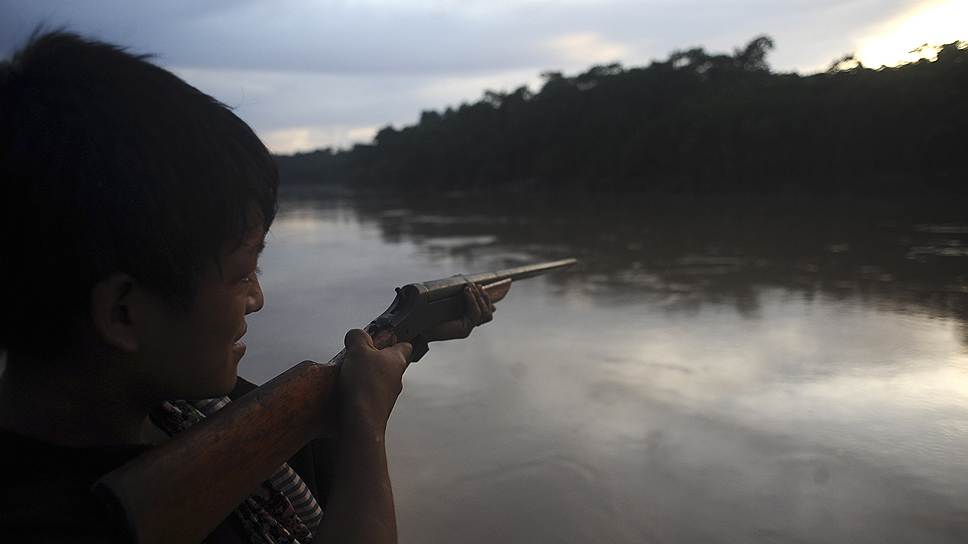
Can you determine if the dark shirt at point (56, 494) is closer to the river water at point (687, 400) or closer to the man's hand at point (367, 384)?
the man's hand at point (367, 384)

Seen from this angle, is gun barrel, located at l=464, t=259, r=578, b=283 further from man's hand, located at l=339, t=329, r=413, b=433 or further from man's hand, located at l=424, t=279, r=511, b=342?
man's hand, located at l=339, t=329, r=413, b=433

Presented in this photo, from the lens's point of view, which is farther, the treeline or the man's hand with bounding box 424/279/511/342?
the treeline

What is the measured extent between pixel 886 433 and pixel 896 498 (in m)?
0.69

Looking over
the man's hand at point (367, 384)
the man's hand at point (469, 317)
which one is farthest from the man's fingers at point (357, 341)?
the man's hand at point (469, 317)

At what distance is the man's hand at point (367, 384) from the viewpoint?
117 cm

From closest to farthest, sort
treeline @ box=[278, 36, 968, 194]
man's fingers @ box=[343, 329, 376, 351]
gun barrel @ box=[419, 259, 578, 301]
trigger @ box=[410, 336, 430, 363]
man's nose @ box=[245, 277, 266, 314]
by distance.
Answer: man's nose @ box=[245, 277, 266, 314] → man's fingers @ box=[343, 329, 376, 351] → trigger @ box=[410, 336, 430, 363] → gun barrel @ box=[419, 259, 578, 301] → treeline @ box=[278, 36, 968, 194]

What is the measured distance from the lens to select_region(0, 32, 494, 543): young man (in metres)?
0.85

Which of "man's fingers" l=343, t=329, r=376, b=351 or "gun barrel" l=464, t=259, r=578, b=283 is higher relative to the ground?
"man's fingers" l=343, t=329, r=376, b=351

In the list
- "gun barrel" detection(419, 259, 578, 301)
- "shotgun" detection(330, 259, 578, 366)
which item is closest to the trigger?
"shotgun" detection(330, 259, 578, 366)

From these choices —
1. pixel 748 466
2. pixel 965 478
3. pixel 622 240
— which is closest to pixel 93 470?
pixel 748 466

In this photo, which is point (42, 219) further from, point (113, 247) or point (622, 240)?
point (622, 240)

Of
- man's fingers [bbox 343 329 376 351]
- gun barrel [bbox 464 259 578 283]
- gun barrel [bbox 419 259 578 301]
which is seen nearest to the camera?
man's fingers [bbox 343 329 376 351]

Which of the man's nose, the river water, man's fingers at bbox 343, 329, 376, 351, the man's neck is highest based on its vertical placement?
the man's nose

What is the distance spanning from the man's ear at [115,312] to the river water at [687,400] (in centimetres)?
73
